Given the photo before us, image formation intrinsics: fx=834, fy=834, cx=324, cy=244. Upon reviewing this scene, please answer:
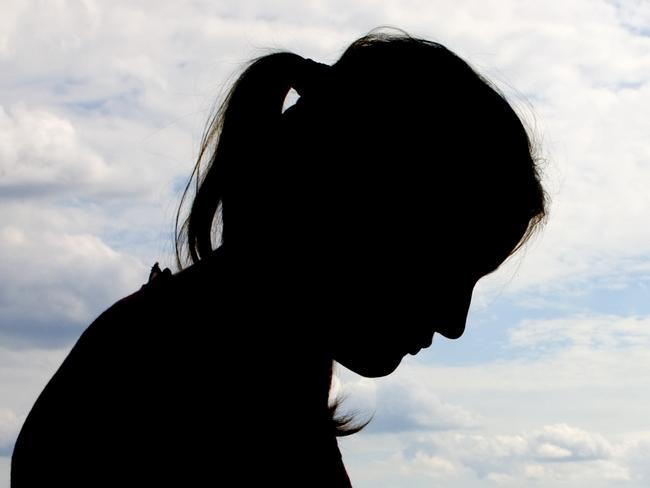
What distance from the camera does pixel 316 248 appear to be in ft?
9.68

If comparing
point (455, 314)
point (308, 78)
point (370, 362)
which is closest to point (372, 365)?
point (370, 362)

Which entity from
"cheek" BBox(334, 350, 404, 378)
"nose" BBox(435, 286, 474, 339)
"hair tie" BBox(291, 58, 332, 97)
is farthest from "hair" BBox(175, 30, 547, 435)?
"cheek" BBox(334, 350, 404, 378)

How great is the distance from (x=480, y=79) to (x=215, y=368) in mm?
1523

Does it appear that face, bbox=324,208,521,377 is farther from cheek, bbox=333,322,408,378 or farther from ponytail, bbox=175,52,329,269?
ponytail, bbox=175,52,329,269

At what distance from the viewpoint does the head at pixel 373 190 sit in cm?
296

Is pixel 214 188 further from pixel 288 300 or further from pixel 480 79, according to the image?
pixel 480 79

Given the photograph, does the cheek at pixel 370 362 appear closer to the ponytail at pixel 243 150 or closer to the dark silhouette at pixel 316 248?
the dark silhouette at pixel 316 248

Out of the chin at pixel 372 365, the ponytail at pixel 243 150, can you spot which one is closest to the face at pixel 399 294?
the chin at pixel 372 365

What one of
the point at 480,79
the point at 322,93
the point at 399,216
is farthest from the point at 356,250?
the point at 480,79

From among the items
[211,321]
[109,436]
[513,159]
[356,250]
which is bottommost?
[109,436]

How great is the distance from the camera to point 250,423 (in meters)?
2.64

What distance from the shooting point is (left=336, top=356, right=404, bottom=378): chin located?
309 centimetres

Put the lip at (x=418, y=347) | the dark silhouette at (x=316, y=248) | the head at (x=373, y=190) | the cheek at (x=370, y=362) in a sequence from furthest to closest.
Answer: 1. the lip at (x=418, y=347)
2. the cheek at (x=370, y=362)
3. the head at (x=373, y=190)
4. the dark silhouette at (x=316, y=248)

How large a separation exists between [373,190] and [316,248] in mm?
294
